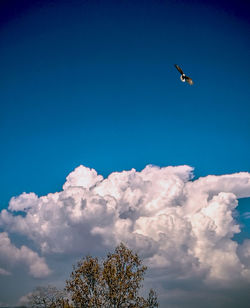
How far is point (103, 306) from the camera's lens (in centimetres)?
5569

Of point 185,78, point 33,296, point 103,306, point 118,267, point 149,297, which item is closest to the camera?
point 185,78

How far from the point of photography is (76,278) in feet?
193

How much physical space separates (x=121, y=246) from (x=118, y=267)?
4359 mm

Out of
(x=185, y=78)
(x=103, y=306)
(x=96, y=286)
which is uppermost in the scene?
(x=185, y=78)

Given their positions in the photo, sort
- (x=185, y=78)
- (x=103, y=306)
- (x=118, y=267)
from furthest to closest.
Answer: (x=118, y=267)
(x=103, y=306)
(x=185, y=78)

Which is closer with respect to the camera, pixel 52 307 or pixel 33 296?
pixel 52 307

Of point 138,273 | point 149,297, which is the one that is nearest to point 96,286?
point 138,273

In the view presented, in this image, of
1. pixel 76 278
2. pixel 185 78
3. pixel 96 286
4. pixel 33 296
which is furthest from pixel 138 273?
pixel 33 296

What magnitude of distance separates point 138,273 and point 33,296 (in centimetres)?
6832

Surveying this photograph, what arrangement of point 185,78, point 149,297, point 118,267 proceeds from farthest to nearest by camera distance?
1. point 149,297
2. point 118,267
3. point 185,78

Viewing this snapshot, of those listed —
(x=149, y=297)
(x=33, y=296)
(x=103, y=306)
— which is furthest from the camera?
→ (x=33, y=296)

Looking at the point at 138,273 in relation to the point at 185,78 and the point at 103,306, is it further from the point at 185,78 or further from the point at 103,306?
the point at 185,78

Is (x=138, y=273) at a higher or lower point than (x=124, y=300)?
higher

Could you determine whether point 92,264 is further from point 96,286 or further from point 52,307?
A: point 52,307
